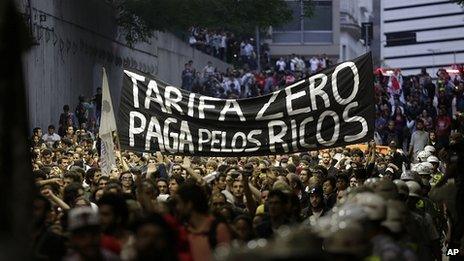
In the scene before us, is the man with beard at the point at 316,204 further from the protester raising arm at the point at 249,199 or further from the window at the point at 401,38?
the window at the point at 401,38

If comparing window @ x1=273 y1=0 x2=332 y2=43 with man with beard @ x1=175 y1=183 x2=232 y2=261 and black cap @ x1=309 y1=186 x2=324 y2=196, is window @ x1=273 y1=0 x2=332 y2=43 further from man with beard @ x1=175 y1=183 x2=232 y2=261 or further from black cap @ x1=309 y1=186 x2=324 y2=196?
man with beard @ x1=175 y1=183 x2=232 y2=261

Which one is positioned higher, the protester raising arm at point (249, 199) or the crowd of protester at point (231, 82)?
the crowd of protester at point (231, 82)

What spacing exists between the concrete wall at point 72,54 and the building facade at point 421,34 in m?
26.5

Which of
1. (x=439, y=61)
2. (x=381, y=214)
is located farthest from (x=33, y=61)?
(x=439, y=61)

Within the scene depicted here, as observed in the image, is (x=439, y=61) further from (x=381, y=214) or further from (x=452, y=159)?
(x=381, y=214)

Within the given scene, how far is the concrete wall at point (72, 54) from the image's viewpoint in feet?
119

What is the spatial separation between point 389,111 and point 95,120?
706 cm

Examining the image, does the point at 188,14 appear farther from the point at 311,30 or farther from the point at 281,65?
the point at 311,30

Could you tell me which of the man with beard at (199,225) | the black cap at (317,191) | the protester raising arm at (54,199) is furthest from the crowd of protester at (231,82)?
the man with beard at (199,225)

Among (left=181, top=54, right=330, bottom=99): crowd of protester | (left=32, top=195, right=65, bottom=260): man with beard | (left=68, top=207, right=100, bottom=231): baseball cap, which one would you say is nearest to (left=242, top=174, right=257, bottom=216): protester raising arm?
(left=32, top=195, right=65, bottom=260): man with beard

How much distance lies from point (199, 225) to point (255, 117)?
7003mm

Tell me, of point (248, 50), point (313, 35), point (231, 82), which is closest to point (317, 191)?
point (231, 82)

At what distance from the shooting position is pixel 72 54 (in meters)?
41.4

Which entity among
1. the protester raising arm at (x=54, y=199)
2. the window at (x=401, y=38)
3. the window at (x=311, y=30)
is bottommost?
the protester raising arm at (x=54, y=199)
